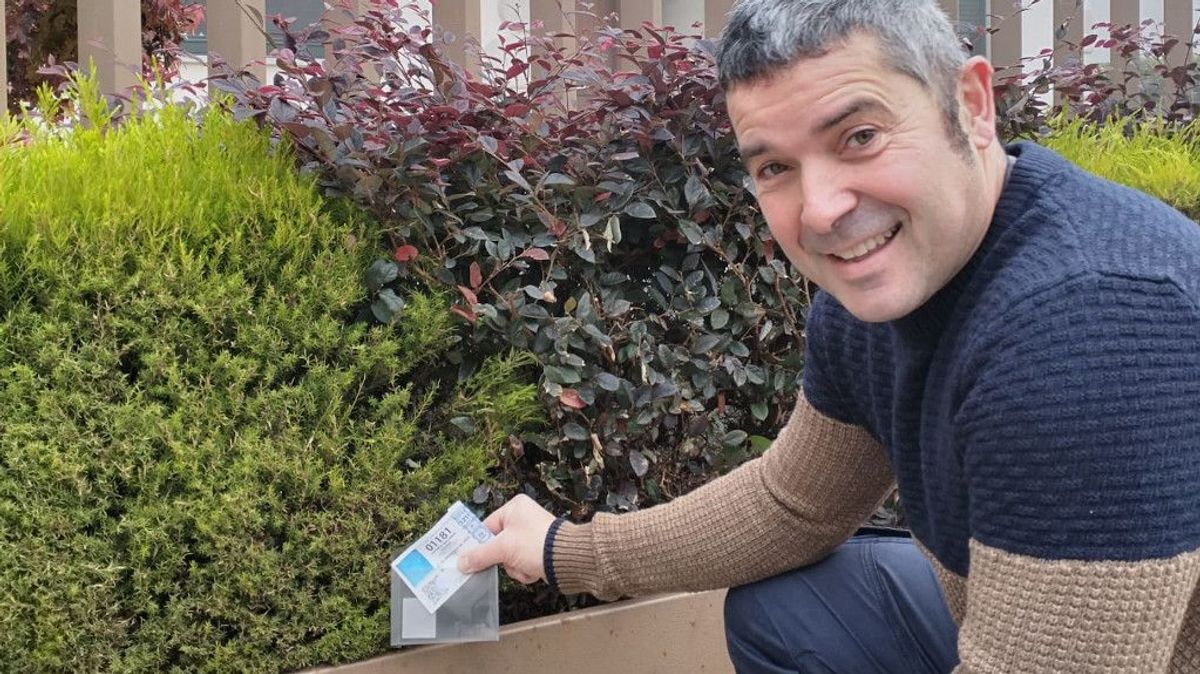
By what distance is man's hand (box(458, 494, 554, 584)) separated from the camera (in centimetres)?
227

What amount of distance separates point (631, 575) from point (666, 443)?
645mm

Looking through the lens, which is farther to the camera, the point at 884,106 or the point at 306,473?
the point at 306,473

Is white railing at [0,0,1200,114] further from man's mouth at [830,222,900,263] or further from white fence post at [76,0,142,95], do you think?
man's mouth at [830,222,900,263]

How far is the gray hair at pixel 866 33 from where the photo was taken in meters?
1.51

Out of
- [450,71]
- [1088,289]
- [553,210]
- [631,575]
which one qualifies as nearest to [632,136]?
[553,210]

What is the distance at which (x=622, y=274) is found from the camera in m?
2.75

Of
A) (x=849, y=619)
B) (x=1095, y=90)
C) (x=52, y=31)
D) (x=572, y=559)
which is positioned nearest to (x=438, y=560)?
(x=572, y=559)

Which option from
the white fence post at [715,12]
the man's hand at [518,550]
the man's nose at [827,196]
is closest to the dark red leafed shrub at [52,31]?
the white fence post at [715,12]

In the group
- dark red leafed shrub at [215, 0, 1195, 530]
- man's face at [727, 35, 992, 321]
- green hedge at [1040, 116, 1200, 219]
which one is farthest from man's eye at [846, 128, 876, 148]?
green hedge at [1040, 116, 1200, 219]

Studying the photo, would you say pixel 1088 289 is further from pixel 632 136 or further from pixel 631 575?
pixel 632 136

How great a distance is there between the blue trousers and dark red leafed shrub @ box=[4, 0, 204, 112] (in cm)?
305

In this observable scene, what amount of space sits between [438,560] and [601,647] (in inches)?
25.2

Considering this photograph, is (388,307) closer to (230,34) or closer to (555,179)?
(555,179)

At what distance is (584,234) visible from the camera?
2.61 m
